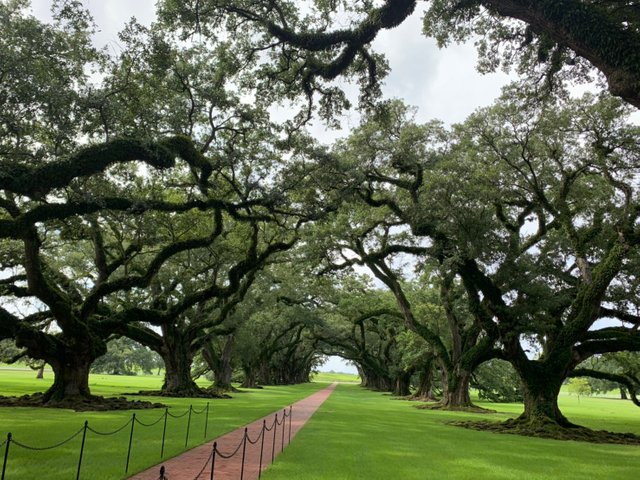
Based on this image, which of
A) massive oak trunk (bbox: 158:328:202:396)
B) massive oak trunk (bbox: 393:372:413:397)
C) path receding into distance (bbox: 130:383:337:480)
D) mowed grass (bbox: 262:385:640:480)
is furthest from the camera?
massive oak trunk (bbox: 393:372:413:397)

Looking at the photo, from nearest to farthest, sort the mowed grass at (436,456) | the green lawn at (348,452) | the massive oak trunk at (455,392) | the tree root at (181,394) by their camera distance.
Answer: the green lawn at (348,452) < the mowed grass at (436,456) < the massive oak trunk at (455,392) < the tree root at (181,394)

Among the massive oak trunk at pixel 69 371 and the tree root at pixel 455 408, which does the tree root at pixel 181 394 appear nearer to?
the massive oak trunk at pixel 69 371

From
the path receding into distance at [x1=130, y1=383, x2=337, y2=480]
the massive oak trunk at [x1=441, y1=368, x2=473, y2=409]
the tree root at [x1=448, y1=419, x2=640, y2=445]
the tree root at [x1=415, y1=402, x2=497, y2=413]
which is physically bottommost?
the tree root at [x1=415, y1=402, x2=497, y2=413]

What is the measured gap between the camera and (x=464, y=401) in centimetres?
2908

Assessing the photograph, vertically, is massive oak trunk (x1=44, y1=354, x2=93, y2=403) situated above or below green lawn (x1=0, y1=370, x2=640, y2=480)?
above

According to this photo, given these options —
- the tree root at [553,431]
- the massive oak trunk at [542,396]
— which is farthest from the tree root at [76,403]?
the massive oak trunk at [542,396]

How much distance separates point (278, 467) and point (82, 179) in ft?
34.2

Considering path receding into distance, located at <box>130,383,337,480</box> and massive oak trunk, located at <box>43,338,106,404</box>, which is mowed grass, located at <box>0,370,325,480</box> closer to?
path receding into distance, located at <box>130,383,337,480</box>

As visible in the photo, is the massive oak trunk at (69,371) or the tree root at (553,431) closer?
the tree root at (553,431)

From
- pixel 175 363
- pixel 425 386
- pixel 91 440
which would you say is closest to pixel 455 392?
pixel 425 386

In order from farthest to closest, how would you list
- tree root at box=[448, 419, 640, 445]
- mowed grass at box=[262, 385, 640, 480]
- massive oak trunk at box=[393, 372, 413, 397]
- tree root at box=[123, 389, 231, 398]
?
massive oak trunk at box=[393, 372, 413, 397] → tree root at box=[123, 389, 231, 398] → tree root at box=[448, 419, 640, 445] → mowed grass at box=[262, 385, 640, 480]

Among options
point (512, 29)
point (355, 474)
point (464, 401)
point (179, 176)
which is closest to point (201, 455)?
point (355, 474)

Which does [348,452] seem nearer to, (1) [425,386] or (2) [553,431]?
(2) [553,431]

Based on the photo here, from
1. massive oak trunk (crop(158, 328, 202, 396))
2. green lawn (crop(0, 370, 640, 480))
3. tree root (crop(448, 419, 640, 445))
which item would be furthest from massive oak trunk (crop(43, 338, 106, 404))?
tree root (crop(448, 419, 640, 445))
